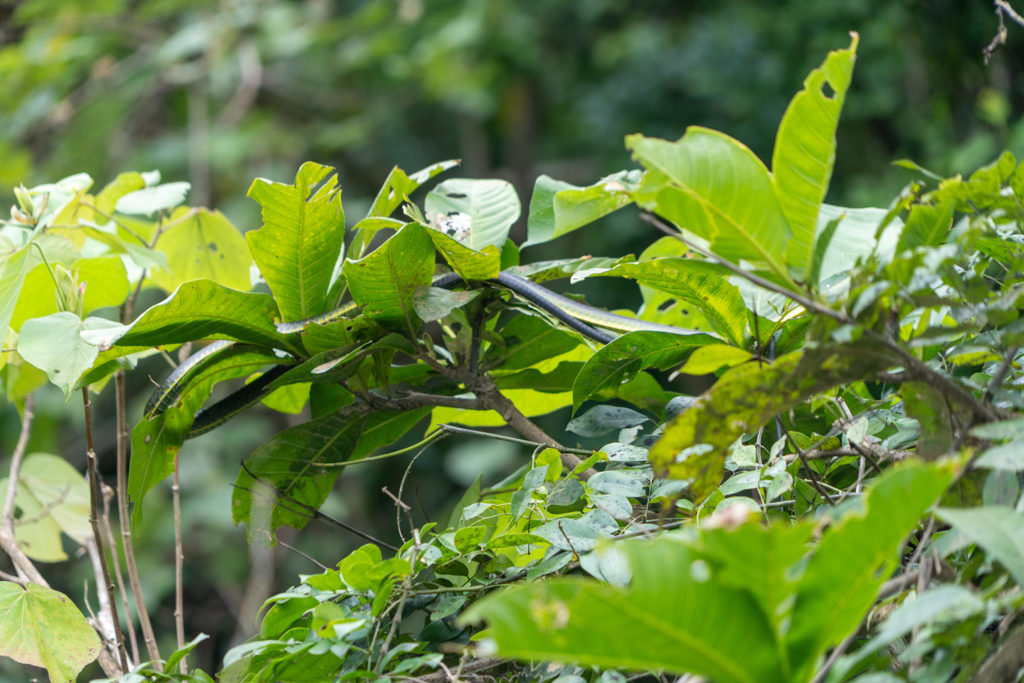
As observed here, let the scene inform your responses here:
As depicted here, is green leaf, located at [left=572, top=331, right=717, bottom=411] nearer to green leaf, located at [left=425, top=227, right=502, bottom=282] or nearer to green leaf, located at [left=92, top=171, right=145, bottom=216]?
green leaf, located at [left=425, top=227, right=502, bottom=282]

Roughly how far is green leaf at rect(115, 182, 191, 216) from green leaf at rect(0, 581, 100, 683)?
0.28 m

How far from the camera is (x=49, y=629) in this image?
446mm

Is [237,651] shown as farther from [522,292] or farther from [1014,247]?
[1014,247]

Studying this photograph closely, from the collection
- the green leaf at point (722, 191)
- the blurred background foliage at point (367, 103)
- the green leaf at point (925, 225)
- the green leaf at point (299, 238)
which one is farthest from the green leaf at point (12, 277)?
the blurred background foliage at point (367, 103)

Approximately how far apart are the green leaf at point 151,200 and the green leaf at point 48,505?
211 millimetres

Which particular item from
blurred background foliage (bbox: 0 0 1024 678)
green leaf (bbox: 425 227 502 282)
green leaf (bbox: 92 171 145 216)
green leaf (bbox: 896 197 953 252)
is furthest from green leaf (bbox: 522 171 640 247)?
blurred background foliage (bbox: 0 0 1024 678)

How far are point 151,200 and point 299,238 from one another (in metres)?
0.21

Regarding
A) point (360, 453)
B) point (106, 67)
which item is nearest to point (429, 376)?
point (360, 453)

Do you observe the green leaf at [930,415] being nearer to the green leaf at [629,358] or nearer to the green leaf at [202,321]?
the green leaf at [629,358]

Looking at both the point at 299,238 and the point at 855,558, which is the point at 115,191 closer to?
the point at 299,238

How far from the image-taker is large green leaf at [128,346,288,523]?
0.48m

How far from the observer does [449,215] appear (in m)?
0.52

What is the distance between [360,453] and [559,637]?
1.18 feet

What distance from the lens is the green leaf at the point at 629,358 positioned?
1.46 feet
